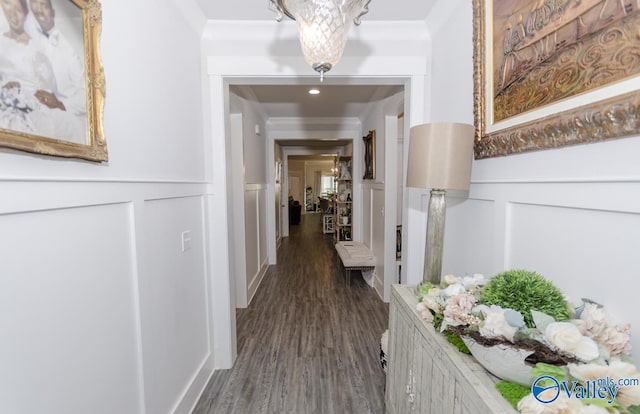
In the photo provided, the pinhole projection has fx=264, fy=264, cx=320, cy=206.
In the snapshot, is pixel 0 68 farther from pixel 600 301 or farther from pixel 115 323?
pixel 600 301

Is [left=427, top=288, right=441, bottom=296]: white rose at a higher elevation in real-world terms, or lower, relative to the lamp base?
lower

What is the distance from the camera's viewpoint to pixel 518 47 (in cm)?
97

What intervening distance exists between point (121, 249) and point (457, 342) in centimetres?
129

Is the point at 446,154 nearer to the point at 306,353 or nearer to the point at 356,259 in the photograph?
the point at 306,353

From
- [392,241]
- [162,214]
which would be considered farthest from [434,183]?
[392,241]

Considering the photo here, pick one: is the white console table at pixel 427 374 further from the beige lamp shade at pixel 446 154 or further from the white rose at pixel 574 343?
the beige lamp shade at pixel 446 154

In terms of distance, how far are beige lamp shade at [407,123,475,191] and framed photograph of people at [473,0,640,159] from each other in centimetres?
15

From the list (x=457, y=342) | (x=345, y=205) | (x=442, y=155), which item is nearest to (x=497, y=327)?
(x=457, y=342)

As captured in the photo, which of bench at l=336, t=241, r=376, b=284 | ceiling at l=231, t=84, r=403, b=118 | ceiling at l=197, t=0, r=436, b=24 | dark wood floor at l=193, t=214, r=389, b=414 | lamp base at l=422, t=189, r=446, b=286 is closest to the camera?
lamp base at l=422, t=189, r=446, b=286

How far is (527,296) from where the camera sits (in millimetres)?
758

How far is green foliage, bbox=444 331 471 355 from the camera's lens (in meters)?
0.81

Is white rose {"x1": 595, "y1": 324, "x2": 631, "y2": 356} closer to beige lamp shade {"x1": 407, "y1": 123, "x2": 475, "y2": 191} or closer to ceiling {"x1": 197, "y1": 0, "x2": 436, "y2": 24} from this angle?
beige lamp shade {"x1": 407, "y1": 123, "x2": 475, "y2": 191}

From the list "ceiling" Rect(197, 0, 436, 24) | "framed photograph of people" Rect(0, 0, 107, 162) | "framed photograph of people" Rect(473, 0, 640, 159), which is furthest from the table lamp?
"framed photograph of people" Rect(0, 0, 107, 162)

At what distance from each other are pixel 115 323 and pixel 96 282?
21 cm
